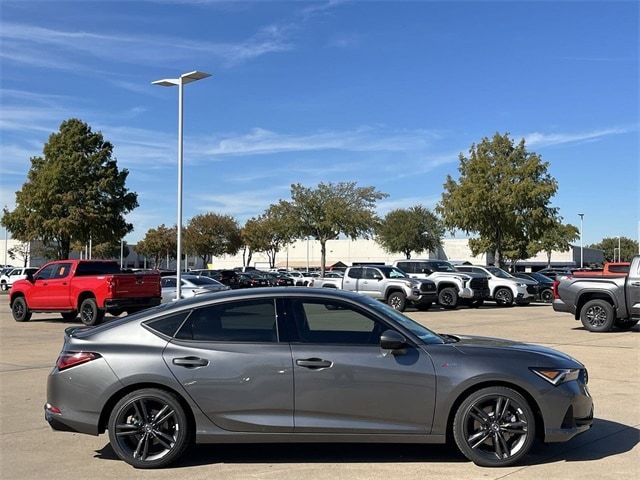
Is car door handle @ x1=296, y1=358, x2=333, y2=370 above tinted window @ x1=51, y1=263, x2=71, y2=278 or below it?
below

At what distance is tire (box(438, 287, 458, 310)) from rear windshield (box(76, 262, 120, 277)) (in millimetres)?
14245

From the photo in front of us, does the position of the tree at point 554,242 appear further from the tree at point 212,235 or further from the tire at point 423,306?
the tire at point 423,306

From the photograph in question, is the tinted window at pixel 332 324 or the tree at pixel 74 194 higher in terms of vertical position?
the tree at pixel 74 194

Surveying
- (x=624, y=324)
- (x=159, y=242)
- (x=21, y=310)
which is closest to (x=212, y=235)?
(x=159, y=242)

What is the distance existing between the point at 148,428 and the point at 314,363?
1527 millimetres

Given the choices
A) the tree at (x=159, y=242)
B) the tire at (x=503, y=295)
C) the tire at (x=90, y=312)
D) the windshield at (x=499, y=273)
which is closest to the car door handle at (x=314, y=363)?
the tire at (x=90, y=312)

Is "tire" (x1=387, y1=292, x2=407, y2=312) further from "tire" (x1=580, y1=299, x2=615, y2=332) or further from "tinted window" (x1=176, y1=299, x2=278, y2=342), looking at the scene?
"tinted window" (x1=176, y1=299, x2=278, y2=342)

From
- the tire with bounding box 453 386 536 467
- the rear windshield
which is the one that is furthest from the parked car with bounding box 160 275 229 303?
the tire with bounding box 453 386 536 467

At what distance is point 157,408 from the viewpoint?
5.92m

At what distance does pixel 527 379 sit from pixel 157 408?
3.16 meters

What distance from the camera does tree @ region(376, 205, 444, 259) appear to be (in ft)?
251

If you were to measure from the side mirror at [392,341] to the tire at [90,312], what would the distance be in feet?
50.7

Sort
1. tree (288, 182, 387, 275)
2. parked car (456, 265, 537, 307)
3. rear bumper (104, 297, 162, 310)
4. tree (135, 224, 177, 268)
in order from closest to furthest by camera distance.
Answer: rear bumper (104, 297, 162, 310)
parked car (456, 265, 537, 307)
tree (288, 182, 387, 275)
tree (135, 224, 177, 268)

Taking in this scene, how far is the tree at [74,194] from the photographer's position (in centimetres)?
4391
